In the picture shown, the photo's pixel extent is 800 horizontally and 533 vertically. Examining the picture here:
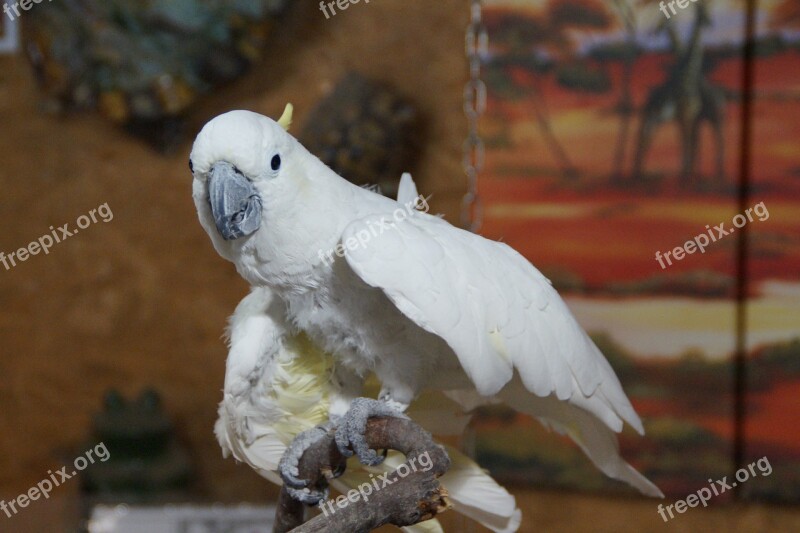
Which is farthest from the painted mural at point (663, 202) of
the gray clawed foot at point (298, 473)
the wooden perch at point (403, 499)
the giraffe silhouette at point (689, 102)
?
the wooden perch at point (403, 499)

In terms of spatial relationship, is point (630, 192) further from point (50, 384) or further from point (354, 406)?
point (50, 384)

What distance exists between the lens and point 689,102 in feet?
6.85

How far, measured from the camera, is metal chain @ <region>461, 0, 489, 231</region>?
7.14 ft

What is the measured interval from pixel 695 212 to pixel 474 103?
2.03 feet

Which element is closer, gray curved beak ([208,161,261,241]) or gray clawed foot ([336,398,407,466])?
gray curved beak ([208,161,261,241])

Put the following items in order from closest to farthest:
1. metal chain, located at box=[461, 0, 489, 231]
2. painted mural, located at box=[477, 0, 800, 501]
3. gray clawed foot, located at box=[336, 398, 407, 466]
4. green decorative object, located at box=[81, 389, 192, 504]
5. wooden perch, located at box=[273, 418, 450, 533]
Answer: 1. wooden perch, located at box=[273, 418, 450, 533]
2. gray clawed foot, located at box=[336, 398, 407, 466]
3. painted mural, located at box=[477, 0, 800, 501]
4. metal chain, located at box=[461, 0, 489, 231]
5. green decorative object, located at box=[81, 389, 192, 504]

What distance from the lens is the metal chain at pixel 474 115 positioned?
85.7 inches

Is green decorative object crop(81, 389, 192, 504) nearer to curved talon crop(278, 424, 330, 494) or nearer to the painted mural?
the painted mural

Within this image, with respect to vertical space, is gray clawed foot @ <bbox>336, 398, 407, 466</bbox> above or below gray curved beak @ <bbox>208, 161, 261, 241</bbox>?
below

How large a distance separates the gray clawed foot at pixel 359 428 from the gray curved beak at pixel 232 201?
29 cm

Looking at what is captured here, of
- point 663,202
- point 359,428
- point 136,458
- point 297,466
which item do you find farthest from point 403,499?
point 136,458

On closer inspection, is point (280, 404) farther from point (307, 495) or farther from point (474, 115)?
point (474, 115)

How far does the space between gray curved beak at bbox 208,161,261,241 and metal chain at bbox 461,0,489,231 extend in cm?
125

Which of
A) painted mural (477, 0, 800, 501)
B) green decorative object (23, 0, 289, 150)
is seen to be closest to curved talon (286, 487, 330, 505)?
painted mural (477, 0, 800, 501)
